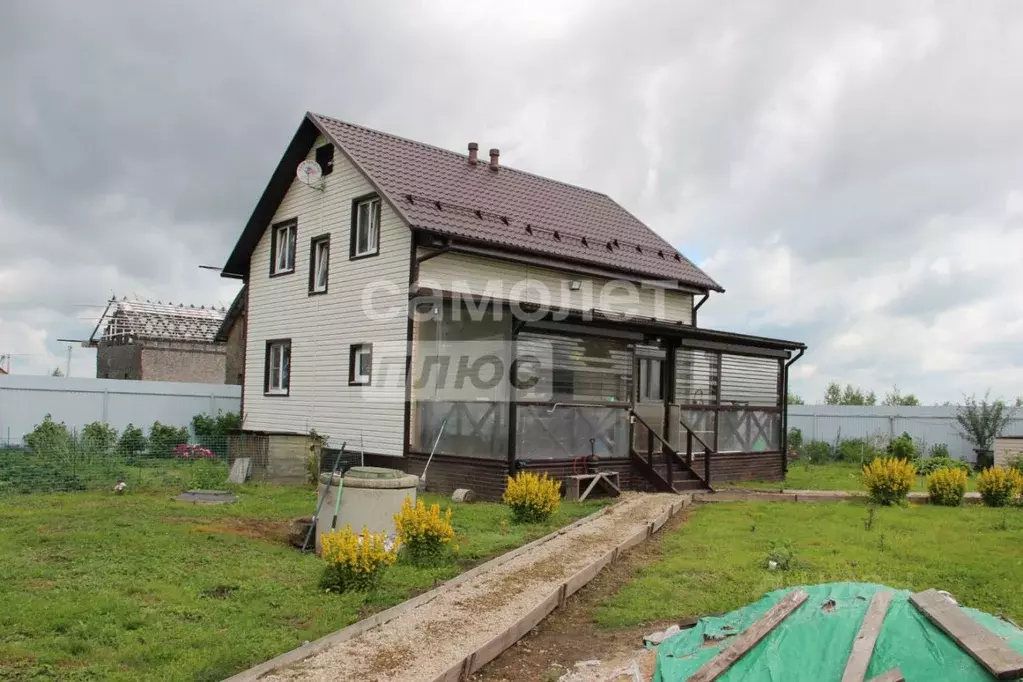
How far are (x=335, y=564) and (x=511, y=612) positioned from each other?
1654 millimetres

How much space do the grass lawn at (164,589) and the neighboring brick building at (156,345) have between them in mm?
21890

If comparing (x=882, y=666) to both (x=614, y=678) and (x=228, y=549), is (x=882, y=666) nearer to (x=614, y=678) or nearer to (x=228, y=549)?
(x=614, y=678)

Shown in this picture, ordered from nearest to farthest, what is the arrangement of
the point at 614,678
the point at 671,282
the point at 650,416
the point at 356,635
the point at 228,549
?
the point at 614,678 → the point at 356,635 → the point at 228,549 → the point at 650,416 → the point at 671,282

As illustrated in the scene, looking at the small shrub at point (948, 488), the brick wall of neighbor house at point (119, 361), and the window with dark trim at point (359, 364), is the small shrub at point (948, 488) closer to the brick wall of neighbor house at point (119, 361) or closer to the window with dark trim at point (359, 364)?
the window with dark trim at point (359, 364)

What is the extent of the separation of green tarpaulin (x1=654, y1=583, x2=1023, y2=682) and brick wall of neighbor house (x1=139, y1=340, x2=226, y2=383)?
3054 cm

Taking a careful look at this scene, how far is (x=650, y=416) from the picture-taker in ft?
55.9

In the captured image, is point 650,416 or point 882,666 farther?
point 650,416

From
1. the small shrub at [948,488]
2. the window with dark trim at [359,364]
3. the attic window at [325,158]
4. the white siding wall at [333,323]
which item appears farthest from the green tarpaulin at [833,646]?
the attic window at [325,158]

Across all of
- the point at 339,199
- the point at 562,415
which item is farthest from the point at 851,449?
the point at 339,199

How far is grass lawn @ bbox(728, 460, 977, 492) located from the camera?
18.1 m

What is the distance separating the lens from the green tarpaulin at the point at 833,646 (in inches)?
184

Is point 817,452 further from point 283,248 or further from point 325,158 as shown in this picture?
point 325,158

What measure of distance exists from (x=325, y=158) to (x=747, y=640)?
16935 mm

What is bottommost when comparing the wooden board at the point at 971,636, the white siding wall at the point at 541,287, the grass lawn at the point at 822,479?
the grass lawn at the point at 822,479
